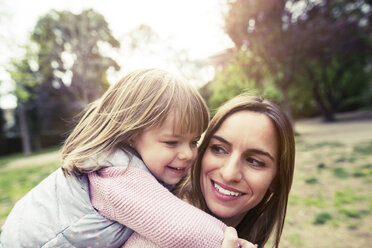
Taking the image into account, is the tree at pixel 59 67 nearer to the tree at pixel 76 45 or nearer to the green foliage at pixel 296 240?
the tree at pixel 76 45

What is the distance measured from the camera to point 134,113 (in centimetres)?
172

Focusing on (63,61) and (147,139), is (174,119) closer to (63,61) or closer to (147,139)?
(147,139)

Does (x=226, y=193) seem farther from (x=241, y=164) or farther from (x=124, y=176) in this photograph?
(x=124, y=176)

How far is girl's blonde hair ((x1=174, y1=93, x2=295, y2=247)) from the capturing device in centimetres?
170

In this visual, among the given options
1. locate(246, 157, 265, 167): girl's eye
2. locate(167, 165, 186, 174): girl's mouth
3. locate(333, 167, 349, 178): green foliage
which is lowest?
locate(333, 167, 349, 178): green foliage

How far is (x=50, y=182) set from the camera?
1.67 metres

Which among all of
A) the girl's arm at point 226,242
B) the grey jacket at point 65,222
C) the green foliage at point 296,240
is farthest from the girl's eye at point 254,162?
the green foliage at point 296,240

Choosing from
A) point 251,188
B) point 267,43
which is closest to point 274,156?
point 251,188

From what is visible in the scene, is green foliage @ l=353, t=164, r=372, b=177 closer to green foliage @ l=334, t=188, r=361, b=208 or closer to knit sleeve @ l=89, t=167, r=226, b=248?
green foliage @ l=334, t=188, r=361, b=208

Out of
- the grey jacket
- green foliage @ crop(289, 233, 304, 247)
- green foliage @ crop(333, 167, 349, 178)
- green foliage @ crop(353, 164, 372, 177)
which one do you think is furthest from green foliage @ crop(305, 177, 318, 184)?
the grey jacket

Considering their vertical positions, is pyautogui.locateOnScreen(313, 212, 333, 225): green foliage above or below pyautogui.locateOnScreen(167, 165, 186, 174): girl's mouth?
below

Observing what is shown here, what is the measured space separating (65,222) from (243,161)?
3.54ft

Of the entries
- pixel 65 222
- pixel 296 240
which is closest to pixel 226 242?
pixel 65 222

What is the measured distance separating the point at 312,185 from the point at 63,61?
60.6 ft
